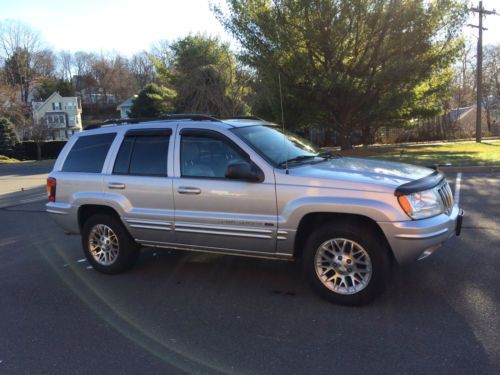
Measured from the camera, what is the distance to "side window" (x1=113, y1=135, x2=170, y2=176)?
5.39 meters

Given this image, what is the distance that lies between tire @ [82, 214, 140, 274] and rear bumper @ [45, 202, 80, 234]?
0.16m

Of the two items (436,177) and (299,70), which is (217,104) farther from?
(436,177)

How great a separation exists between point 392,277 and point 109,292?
315 centimetres

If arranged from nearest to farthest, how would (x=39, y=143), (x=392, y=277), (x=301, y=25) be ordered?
(x=392, y=277)
(x=301, y=25)
(x=39, y=143)

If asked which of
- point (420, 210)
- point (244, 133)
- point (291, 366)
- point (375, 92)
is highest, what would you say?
point (375, 92)

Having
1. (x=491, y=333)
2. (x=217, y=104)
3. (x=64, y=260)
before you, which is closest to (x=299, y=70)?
(x=217, y=104)

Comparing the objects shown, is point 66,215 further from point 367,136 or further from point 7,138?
point 7,138

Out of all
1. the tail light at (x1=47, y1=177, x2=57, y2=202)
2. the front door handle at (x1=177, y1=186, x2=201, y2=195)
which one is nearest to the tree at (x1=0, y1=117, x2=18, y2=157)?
the tail light at (x1=47, y1=177, x2=57, y2=202)

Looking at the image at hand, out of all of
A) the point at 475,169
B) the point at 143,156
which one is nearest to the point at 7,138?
the point at 475,169

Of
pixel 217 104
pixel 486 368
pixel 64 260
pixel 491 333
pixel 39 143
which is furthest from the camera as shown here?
pixel 39 143

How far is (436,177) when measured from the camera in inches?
190

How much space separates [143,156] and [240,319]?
2.32 metres

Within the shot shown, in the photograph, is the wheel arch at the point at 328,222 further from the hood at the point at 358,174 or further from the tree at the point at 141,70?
the tree at the point at 141,70

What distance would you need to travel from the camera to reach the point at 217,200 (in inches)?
193
